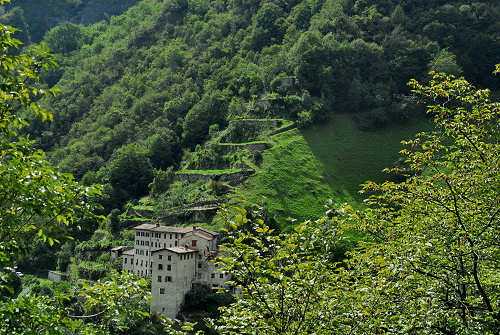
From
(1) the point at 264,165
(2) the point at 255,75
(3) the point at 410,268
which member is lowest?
(3) the point at 410,268

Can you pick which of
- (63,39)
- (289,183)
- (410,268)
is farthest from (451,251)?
(63,39)

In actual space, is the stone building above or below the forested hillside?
below

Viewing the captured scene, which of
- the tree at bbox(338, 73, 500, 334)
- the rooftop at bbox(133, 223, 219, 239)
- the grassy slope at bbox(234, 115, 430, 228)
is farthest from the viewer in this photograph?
the grassy slope at bbox(234, 115, 430, 228)

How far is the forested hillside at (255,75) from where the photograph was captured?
89000 millimetres

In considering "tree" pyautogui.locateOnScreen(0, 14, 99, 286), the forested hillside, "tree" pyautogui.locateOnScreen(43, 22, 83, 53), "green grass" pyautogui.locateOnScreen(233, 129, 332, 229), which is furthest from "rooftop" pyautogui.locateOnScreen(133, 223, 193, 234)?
"tree" pyautogui.locateOnScreen(43, 22, 83, 53)

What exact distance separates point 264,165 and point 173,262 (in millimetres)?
23053

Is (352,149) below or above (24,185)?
above

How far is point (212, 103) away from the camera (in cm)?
9619

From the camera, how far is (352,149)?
80.4 meters

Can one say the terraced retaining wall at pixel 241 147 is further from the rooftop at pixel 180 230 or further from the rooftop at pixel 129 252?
the rooftop at pixel 129 252

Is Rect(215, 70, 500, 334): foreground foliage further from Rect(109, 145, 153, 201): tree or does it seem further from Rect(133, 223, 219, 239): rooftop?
Rect(109, 145, 153, 201): tree

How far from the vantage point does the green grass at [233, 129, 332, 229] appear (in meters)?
64.8

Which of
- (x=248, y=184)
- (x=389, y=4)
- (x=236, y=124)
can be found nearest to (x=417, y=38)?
(x=389, y=4)

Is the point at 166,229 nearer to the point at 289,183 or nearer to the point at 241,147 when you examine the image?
the point at 289,183
